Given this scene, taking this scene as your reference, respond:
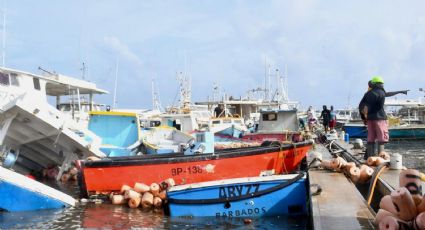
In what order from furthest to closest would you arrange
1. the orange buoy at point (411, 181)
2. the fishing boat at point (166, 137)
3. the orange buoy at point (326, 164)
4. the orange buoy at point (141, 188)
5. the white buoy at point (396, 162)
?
the fishing boat at point (166, 137)
the orange buoy at point (141, 188)
the orange buoy at point (326, 164)
the white buoy at point (396, 162)
the orange buoy at point (411, 181)

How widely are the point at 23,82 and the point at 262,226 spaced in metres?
11.8

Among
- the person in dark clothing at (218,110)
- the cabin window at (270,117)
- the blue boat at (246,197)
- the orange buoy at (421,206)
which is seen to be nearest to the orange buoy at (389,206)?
the orange buoy at (421,206)

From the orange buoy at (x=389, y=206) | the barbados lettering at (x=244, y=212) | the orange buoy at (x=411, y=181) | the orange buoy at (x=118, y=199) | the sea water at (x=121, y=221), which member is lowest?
the sea water at (x=121, y=221)

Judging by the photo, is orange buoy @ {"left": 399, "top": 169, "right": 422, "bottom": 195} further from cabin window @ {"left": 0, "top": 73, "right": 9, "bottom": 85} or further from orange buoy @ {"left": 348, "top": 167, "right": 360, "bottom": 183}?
cabin window @ {"left": 0, "top": 73, "right": 9, "bottom": 85}

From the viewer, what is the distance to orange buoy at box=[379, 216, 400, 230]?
4.53m

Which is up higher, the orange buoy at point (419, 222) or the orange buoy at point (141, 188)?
the orange buoy at point (419, 222)

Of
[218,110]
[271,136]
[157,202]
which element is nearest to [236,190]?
[157,202]

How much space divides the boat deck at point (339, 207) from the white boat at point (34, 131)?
791cm

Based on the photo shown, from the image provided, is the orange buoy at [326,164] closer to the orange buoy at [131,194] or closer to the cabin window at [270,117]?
the orange buoy at [131,194]

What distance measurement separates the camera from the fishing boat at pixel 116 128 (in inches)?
703

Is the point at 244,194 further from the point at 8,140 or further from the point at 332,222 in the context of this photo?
the point at 8,140

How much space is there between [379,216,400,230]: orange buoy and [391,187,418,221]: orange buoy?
15 centimetres

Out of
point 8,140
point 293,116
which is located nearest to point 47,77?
point 8,140

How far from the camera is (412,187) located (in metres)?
5.18
